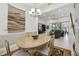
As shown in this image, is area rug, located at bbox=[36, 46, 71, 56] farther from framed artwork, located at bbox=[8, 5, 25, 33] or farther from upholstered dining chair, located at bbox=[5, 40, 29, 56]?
framed artwork, located at bbox=[8, 5, 25, 33]

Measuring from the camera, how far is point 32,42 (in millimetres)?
1419

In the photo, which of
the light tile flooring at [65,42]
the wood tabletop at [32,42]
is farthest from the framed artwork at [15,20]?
the light tile flooring at [65,42]

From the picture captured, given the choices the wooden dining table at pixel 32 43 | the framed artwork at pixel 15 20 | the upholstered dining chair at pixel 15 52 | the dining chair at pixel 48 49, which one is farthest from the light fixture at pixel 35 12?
the upholstered dining chair at pixel 15 52

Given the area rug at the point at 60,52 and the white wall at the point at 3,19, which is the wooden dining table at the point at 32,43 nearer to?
the area rug at the point at 60,52

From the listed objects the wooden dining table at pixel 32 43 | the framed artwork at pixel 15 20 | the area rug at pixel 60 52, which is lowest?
the area rug at pixel 60 52

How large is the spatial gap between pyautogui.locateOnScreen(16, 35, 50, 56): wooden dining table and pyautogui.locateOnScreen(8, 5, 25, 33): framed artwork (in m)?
0.18

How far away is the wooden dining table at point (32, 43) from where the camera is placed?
1379 mm

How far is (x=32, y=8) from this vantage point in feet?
4.71

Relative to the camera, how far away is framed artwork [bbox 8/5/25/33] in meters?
1.39

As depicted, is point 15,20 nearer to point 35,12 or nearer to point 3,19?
point 3,19

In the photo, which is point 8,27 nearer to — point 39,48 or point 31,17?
point 31,17

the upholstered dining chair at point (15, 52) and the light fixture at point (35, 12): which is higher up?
the light fixture at point (35, 12)

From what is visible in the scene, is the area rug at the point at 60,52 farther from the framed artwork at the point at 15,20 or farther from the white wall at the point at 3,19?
the white wall at the point at 3,19

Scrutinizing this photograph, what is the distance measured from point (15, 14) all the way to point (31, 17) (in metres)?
0.26
